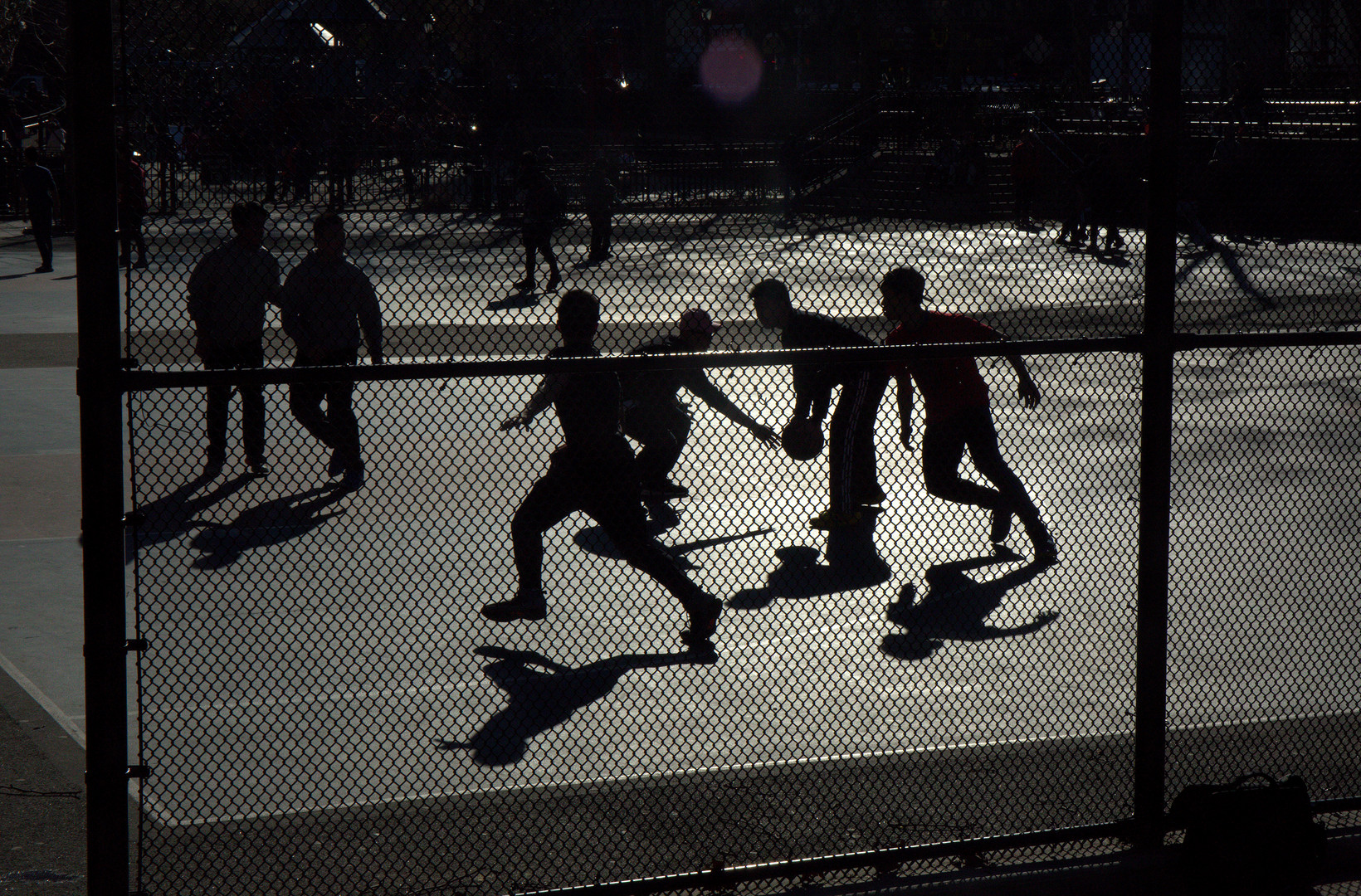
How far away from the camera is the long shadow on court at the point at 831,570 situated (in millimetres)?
7133

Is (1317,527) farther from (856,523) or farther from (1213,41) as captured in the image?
(1213,41)

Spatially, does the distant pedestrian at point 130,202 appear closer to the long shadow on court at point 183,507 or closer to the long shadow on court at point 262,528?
the long shadow on court at point 262,528

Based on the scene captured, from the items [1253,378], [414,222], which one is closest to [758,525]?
[414,222]

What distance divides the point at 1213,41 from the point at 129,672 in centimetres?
518

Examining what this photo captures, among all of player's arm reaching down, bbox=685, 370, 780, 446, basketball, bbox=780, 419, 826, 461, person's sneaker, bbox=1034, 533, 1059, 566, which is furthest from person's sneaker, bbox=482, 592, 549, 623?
person's sneaker, bbox=1034, 533, 1059, 566

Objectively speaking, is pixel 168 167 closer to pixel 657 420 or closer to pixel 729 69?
pixel 729 69

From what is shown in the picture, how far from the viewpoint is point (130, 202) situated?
157 inches

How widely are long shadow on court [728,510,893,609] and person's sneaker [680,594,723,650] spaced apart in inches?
31.7

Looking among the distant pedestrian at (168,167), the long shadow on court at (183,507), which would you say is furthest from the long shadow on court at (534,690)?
the long shadow on court at (183,507)

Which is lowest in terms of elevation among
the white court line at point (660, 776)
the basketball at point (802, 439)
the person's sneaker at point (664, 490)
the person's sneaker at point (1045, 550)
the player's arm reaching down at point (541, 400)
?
the white court line at point (660, 776)

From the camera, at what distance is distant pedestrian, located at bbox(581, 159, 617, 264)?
4.10 meters

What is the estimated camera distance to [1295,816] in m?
4.38

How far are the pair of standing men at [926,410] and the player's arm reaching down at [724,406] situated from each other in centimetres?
35

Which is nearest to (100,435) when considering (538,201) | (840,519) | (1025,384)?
(538,201)
